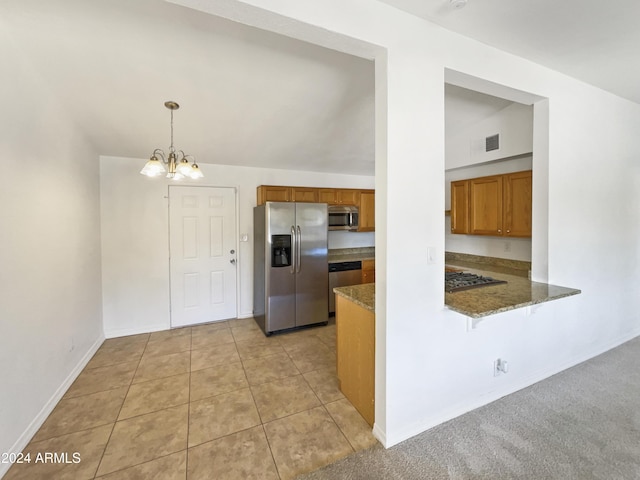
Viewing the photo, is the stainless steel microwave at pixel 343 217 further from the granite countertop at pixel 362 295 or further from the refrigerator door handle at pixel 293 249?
the granite countertop at pixel 362 295

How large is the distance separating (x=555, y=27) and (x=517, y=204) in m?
1.70

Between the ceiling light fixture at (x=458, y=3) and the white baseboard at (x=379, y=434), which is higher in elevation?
the ceiling light fixture at (x=458, y=3)

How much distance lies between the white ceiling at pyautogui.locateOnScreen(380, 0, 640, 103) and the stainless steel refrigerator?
2432 mm

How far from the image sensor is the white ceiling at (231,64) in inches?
65.9

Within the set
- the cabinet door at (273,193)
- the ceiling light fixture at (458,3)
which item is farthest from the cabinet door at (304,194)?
the ceiling light fixture at (458,3)

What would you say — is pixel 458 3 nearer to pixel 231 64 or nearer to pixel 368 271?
pixel 231 64

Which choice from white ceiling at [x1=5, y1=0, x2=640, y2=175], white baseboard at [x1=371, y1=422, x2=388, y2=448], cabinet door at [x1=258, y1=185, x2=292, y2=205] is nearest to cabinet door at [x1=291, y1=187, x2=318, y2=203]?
cabinet door at [x1=258, y1=185, x2=292, y2=205]

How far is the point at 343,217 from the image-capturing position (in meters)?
4.50

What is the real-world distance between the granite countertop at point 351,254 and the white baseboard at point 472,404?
8.22 ft

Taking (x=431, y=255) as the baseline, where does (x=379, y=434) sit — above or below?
below

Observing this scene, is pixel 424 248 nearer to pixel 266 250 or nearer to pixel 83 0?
pixel 266 250

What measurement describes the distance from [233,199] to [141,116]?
5.42ft

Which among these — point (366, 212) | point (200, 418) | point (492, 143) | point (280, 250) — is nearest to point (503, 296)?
point (492, 143)

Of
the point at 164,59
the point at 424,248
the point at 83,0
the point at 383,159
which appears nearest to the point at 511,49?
the point at 383,159
